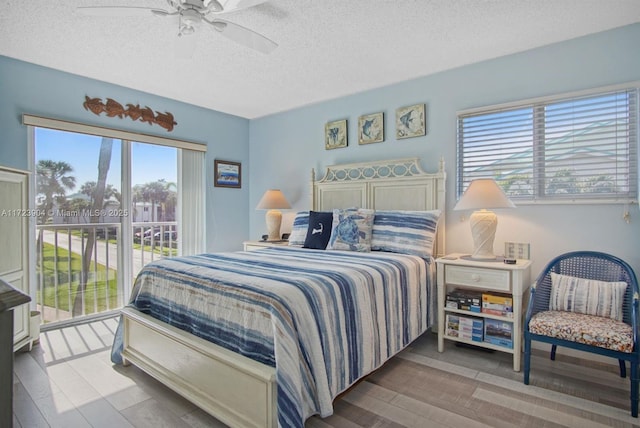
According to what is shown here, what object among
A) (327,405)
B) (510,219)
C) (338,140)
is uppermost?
(338,140)

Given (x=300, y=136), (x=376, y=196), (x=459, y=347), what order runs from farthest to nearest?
(x=300, y=136)
(x=376, y=196)
(x=459, y=347)

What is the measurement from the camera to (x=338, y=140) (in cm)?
402

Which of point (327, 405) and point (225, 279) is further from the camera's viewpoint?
point (225, 279)

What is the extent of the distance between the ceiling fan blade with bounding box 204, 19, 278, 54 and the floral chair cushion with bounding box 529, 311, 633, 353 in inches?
98.2

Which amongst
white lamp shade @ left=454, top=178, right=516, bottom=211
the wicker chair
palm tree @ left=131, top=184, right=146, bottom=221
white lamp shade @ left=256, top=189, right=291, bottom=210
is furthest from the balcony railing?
the wicker chair

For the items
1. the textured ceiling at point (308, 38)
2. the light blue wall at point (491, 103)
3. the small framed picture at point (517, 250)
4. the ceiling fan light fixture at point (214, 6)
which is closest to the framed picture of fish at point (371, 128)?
the light blue wall at point (491, 103)

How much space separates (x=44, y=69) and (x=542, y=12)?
4.10 meters

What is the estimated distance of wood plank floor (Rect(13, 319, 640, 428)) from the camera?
1808 mm

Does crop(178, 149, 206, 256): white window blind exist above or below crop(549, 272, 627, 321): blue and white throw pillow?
above

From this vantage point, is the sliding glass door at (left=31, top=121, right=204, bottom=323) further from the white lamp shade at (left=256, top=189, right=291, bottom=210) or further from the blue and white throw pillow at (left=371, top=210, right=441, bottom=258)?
the blue and white throw pillow at (left=371, top=210, right=441, bottom=258)

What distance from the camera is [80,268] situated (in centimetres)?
363

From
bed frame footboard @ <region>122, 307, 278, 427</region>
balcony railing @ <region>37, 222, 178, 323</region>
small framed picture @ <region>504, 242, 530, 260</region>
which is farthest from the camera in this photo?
balcony railing @ <region>37, 222, 178, 323</region>

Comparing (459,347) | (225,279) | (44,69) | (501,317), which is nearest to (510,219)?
(501,317)

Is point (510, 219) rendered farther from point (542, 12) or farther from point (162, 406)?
point (162, 406)
